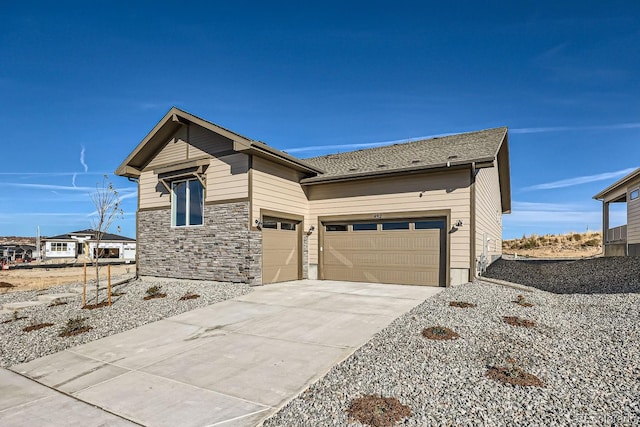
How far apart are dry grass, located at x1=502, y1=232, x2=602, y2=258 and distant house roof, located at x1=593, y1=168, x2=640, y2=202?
12.1 metres

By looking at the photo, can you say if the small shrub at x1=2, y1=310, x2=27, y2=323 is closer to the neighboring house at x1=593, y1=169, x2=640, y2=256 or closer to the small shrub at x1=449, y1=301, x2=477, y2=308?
the small shrub at x1=449, y1=301, x2=477, y2=308

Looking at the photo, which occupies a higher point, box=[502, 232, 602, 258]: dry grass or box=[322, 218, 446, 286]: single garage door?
box=[322, 218, 446, 286]: single garage door

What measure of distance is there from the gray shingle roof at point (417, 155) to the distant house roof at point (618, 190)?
799 cm

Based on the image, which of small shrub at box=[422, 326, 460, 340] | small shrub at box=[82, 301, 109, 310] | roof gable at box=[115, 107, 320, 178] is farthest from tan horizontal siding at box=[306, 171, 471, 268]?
small shrub at box=[82, 301, 109, 310]

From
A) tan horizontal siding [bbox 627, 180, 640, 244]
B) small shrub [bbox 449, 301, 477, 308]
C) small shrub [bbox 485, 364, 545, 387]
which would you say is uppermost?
tan horizontal siding [bbox 627, 180, 640, 244]

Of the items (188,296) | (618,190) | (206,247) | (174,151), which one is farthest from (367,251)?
(618,190)

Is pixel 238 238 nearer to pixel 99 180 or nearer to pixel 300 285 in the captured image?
pixel 300 285

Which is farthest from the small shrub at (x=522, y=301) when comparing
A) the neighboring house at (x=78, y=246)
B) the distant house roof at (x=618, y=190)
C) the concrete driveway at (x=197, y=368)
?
the neighboring house at (x=78, y=246)

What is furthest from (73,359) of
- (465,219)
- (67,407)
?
(465,219)

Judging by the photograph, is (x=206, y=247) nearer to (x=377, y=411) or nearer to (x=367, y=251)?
(x=367, y=251)

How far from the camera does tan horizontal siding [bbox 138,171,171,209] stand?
1331 cm

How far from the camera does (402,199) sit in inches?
461

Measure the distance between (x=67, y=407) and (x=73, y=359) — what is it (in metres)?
1.87

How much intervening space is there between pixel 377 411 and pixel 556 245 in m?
40.9
